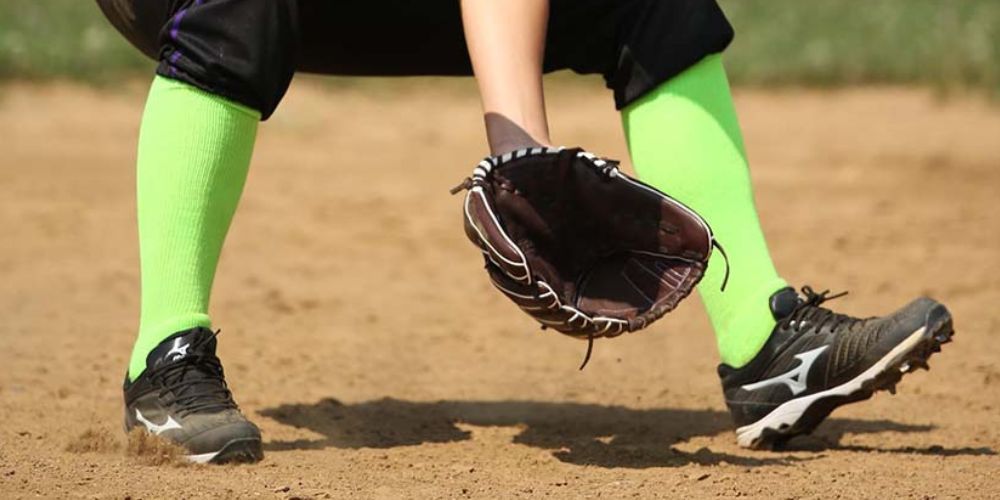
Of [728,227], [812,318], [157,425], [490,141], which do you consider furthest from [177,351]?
[812,318]

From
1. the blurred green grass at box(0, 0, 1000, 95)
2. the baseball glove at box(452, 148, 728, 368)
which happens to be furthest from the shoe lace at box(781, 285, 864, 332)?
the blurred green grass at box(0, 0, 1000, 95)

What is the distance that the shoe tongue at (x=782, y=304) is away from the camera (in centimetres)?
268

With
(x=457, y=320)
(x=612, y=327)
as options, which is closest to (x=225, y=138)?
(x=612, y=327)

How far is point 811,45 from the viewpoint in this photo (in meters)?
8.39

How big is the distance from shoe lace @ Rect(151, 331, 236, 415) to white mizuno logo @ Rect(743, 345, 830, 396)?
905 mm

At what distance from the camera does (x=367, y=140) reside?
6707mm

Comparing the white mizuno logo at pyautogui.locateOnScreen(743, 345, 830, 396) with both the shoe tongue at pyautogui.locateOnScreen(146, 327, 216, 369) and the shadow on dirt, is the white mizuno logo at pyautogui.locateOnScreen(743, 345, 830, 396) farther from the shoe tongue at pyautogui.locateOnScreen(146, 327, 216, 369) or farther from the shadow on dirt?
the shoe tongue at pyautogui.locateOnScreen(146, 327, 216, 369)

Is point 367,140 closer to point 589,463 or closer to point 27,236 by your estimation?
point 27,236

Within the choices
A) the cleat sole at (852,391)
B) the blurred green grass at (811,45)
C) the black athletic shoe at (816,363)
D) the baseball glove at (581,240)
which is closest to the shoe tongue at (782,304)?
the black athletic shoe at (816,363)

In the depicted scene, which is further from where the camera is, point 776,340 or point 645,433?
point 645,433

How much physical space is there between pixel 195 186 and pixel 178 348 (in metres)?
0.26

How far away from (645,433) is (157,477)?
94 cm

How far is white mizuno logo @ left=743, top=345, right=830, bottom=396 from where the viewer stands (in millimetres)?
2620

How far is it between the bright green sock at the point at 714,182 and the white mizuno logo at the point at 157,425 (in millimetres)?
906
